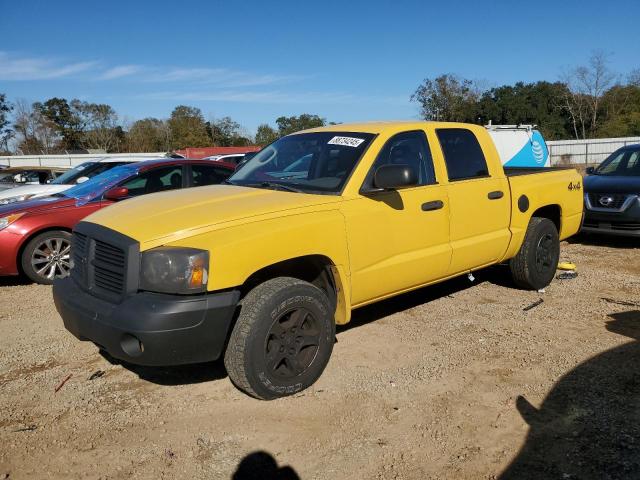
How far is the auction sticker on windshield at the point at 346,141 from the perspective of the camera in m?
4.40

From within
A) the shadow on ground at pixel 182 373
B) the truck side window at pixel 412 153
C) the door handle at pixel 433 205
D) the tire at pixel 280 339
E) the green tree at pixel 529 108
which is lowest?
the shadow on ground at pixel 182 373

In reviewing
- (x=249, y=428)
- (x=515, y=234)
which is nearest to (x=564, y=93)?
(x=515, y=234)

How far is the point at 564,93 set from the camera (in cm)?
5166

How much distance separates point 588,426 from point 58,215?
20.8 feet

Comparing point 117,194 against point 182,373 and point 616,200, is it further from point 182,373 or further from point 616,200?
point 616,200

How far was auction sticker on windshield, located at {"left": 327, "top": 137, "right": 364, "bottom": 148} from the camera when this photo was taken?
173 inches

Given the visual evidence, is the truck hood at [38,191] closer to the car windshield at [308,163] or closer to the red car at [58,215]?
the red car at [58,215]

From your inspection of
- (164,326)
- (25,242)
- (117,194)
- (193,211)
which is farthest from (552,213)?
(25,242)

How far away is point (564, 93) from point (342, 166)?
54.2 metres

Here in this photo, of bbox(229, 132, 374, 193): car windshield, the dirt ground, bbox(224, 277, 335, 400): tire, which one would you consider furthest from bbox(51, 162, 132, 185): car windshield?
bbox(224, 277, 335, 400): tire

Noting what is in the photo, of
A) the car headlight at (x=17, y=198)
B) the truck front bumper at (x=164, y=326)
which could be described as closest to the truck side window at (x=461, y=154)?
the truck front bumper at (x=164, y=326)

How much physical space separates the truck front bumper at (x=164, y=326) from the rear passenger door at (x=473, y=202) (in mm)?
2311

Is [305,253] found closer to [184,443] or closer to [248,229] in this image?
[248,229]

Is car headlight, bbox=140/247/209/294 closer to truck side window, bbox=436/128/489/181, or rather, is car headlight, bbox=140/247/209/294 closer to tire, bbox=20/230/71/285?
truck side window, bbox=436/128/489/181
